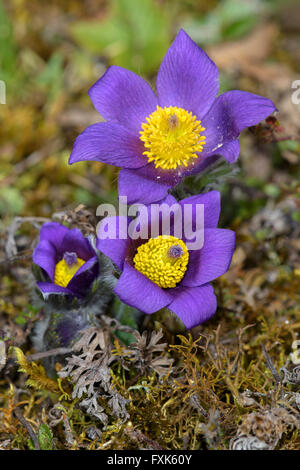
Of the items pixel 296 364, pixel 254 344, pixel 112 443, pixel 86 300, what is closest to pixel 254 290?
pixel 254 344

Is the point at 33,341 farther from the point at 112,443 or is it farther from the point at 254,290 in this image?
the point at 254,290

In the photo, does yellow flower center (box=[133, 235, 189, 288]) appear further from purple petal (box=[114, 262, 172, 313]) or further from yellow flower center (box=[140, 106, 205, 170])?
yellow flower center (box=[140, 106, 205, 170])

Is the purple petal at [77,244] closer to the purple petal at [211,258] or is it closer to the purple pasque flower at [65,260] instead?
the purple pasque flower at [65,260]

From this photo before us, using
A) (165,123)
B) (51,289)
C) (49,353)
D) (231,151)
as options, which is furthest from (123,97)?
(49,353)

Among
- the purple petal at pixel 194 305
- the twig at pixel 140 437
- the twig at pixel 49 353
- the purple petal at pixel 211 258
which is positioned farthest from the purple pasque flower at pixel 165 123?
the twig at pixel 140 437

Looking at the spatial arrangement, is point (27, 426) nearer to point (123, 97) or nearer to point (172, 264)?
point (172, 264)
